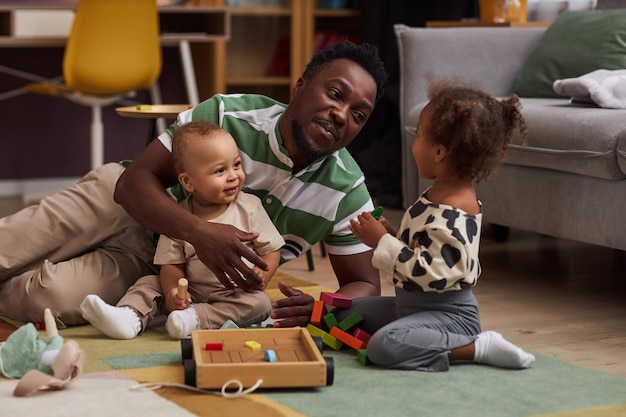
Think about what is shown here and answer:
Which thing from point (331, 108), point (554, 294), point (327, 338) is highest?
point (331, 108)

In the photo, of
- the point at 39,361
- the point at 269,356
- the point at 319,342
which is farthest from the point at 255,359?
the point at 39,361

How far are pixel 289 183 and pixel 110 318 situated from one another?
0.48 meters

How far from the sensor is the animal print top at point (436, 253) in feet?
5.87

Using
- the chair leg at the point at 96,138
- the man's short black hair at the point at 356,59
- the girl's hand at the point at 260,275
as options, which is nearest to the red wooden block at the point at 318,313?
the girl's hand at the point at 260,275

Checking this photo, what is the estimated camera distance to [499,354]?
181 centimetres

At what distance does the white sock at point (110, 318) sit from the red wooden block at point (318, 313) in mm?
348

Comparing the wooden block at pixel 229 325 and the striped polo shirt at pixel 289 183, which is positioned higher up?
the striped polo shirt at pixel 289 183

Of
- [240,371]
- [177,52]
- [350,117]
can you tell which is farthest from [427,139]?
[177,52]

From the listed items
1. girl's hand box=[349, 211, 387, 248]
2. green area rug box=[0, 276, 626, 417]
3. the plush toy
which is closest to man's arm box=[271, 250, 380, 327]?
green area rug box=[0, 276, 626, 417]

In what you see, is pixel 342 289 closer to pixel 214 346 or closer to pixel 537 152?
pixel 214 346

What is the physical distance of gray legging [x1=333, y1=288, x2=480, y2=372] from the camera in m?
1.79

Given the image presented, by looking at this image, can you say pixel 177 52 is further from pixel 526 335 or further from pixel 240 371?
pixel 240 371

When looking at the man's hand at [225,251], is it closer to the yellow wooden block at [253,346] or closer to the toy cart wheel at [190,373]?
the yellow wooden block at [253,346]

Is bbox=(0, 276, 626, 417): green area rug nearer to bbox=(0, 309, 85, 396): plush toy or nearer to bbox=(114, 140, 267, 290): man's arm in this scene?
bbox=(0, 309, 85, 396): plush toy
